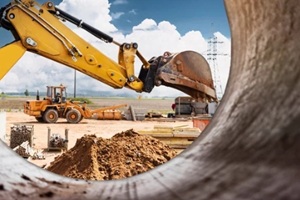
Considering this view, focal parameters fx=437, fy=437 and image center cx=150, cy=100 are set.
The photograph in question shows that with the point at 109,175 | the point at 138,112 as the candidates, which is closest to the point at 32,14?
the point at 109,175

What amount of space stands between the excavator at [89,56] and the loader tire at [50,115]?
40.1 ft

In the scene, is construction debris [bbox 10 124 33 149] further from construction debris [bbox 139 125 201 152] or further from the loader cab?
the loader cab

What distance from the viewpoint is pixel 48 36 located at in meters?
8.55

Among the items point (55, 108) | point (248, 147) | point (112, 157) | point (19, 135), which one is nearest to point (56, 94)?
point (55, 108)

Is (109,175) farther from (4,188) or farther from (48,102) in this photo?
(48,102)

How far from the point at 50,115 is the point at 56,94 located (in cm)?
113

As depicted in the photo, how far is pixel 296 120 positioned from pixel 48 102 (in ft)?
67.1

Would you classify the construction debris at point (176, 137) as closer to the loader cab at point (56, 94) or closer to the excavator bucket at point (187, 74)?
the excavator bucket at point (187, 74)

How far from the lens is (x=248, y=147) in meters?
1.16

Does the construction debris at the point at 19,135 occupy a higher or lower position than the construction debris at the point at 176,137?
lower

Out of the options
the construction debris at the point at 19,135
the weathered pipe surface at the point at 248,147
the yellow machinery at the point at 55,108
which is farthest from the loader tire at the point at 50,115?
the weathered pipe surface at the point at 248,147

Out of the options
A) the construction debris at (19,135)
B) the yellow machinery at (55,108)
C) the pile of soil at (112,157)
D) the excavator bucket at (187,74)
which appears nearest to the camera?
the pile of soil at (112,157)

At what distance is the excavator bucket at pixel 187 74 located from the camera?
8070 millimetres

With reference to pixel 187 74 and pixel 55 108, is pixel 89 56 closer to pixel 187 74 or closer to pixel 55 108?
pixel 187 74
